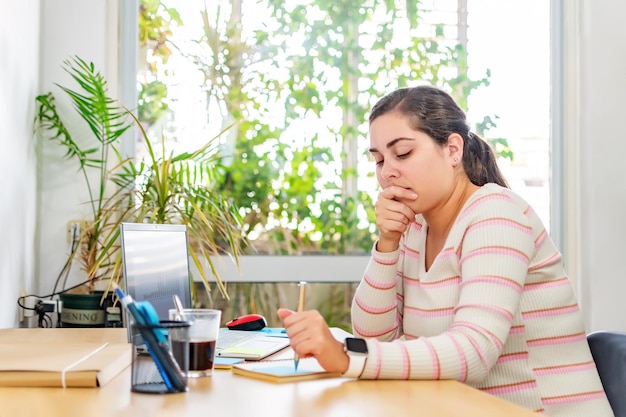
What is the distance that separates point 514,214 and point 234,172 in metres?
2.26

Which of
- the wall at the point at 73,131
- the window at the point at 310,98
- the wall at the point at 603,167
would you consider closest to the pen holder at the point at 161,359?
the wall at the point at 73,131

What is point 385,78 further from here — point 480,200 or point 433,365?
point 433,365

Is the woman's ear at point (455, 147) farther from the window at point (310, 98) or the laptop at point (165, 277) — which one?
the window at point (310, 98)

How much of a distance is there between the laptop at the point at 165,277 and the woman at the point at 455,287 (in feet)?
0.91

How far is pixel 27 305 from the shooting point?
3150mm

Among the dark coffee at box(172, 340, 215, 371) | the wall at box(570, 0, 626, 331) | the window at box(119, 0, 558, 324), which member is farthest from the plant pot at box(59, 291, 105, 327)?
the wall at box(570, 0, 626, 331)

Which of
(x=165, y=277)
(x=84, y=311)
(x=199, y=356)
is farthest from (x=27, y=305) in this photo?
(x=199, y=356)

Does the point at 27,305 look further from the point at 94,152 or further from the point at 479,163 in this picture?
the point at 479,163

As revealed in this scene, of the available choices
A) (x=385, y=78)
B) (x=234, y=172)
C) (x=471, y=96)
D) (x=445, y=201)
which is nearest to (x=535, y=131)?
(x=471, y=96)

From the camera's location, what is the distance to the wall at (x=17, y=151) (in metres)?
2.84

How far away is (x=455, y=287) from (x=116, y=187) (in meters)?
2.18

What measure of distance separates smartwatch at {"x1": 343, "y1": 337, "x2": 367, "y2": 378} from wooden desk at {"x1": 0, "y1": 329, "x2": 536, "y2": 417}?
0.06 ft

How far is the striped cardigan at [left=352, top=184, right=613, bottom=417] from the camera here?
1420 millimetres

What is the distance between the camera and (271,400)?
4.01 ft
